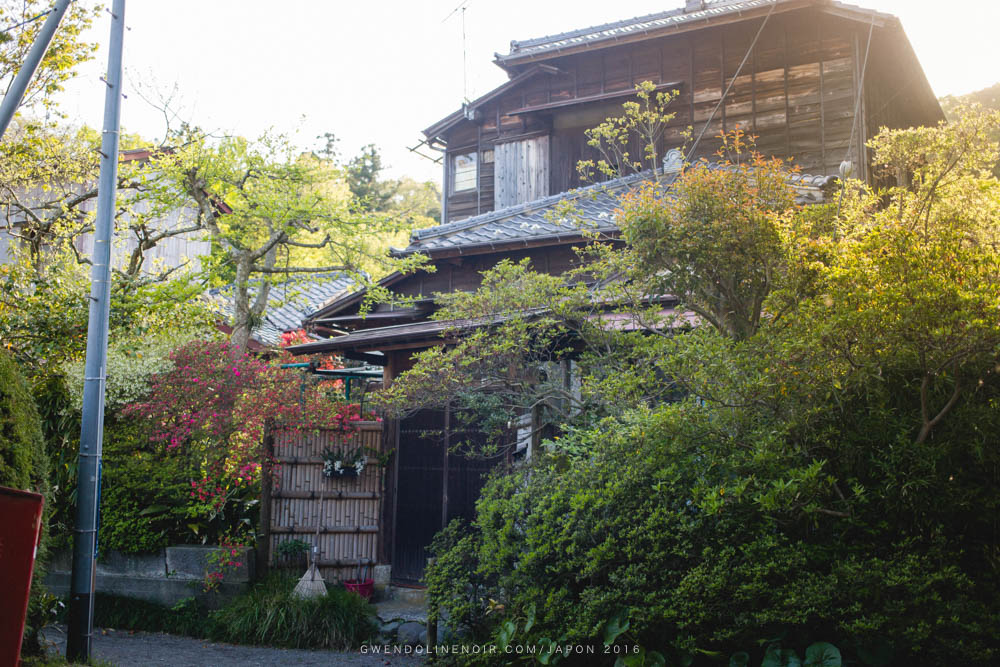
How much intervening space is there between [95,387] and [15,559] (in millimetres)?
2858

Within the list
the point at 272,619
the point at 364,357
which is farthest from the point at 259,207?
the point at 272,619

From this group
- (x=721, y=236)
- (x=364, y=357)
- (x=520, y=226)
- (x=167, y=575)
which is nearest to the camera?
(x=721, y=236)

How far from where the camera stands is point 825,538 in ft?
17.9

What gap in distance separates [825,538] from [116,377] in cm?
884

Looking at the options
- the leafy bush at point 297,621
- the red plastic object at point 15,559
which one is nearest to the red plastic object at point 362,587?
the leafy bush at point 297,621

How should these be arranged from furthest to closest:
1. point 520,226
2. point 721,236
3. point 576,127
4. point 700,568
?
point 576,127 < point 520,226 < point 721,236 < point 700,568

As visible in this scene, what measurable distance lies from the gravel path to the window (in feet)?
43.6

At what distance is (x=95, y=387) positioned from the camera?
644 cm

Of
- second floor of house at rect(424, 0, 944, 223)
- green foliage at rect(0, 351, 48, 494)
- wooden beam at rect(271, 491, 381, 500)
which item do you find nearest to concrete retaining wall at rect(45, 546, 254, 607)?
wooden beam at rect(271, 491, 381, 500)

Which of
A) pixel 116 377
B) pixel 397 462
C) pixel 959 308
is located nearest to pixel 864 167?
pixel 397 462

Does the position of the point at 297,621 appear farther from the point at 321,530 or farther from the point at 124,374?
the point at 124,374

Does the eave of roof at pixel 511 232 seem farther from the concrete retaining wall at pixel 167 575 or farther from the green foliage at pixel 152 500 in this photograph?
the concrete retaining wall at pixel 167 575

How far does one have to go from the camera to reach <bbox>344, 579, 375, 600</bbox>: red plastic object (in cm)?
990

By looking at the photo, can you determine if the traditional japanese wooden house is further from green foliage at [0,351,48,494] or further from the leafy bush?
green foliage at [0,351,48,494]
